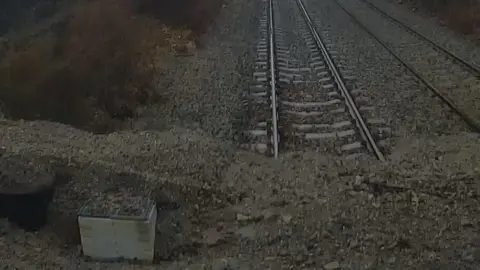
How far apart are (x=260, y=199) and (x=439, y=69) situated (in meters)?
8.02

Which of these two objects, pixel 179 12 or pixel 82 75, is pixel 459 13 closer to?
pixel 179 12

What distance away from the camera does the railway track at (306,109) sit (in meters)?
9.27

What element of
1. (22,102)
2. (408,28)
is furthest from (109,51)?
(408,28)

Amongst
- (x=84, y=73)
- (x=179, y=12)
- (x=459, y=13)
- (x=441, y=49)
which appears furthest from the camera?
(x=459, y=13)

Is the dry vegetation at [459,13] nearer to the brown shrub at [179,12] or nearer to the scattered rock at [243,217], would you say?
the brown shrub at [179,12]

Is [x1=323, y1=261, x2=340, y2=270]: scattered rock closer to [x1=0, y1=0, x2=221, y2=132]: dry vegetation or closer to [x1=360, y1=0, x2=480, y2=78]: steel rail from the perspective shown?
[x1=0, y1=0, x2=221, y2=132]: dry vegetation

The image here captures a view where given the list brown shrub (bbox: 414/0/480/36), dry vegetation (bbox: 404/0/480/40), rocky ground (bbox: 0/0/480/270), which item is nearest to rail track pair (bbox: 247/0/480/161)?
rocky ground (bbox: 0/0/480/270)

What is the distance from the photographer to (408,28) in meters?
20.1

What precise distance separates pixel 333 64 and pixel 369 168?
6.35 metres

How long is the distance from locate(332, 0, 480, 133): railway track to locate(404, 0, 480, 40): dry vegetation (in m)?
1.32

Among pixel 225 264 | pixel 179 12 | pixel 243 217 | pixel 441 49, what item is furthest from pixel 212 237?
pixel 179 12

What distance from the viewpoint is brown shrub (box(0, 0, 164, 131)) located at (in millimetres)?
10328

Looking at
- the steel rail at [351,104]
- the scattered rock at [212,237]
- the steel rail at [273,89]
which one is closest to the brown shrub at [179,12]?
the steel rail at [273,89]

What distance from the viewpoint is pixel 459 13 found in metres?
21.0
